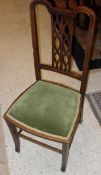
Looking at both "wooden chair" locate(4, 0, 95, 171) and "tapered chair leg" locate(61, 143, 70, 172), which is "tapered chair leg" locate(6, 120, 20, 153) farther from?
"tapered chair leg" locate(61, 143, 70, 172)

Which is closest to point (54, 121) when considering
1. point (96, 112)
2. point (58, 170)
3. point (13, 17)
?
point (58, 170)

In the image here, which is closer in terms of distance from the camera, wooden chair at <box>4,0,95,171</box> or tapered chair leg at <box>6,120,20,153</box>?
wooden chair at <box>4,0,95,171</box>

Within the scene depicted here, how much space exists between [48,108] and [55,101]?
0.07 meters

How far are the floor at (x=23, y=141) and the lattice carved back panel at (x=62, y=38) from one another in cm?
58

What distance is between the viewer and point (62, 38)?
1.41 meters

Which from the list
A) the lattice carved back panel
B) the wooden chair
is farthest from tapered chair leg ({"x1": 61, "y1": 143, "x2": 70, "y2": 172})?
the lattice carved back panel

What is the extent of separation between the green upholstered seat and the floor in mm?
406

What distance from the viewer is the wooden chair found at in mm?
1312

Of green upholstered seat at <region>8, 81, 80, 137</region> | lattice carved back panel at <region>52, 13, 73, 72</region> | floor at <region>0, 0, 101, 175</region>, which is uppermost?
lattice carved back panel at <region>52, 13, 73, 72</region>

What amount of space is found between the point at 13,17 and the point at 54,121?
2.39 m

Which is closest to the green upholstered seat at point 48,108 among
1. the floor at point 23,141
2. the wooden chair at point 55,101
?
the wooden chair at point 55,101

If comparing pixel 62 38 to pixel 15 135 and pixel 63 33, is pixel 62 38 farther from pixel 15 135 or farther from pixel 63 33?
pixel 15 135

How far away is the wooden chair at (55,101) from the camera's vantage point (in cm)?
131

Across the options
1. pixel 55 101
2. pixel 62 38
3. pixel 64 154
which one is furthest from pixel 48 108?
pixel 62 38
